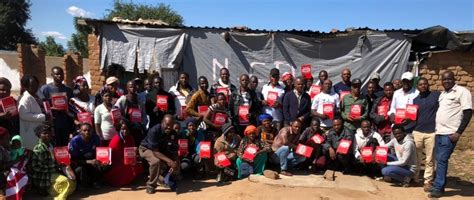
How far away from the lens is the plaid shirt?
503 cm

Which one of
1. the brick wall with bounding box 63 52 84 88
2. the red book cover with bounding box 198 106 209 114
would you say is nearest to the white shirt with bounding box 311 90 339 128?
the red book cover with bounding box 198 106 209 114

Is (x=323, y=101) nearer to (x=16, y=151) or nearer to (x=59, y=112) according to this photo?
(x=59, y=112)

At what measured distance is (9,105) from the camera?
502 cm

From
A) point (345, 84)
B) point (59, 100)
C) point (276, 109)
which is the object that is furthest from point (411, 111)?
point (59, 100)

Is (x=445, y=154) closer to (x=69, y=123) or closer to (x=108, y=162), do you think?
(x=108, y=162)

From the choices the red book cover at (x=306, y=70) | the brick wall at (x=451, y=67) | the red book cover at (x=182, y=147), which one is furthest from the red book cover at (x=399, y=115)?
the red book cover at (x=182, y=147)

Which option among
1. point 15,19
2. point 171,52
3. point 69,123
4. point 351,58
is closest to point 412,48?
point 351,58

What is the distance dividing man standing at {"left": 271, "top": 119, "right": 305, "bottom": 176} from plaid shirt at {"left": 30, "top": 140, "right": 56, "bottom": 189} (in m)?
3.10

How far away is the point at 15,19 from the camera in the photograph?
3234 cm

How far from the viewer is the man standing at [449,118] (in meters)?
5.14

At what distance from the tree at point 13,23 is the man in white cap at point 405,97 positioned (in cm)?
3225

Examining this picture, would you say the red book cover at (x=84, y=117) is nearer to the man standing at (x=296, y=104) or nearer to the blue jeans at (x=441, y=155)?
the man standing at (x=296, y=104)

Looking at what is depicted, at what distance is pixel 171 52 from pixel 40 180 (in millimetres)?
4070

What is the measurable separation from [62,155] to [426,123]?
4.73 metres
